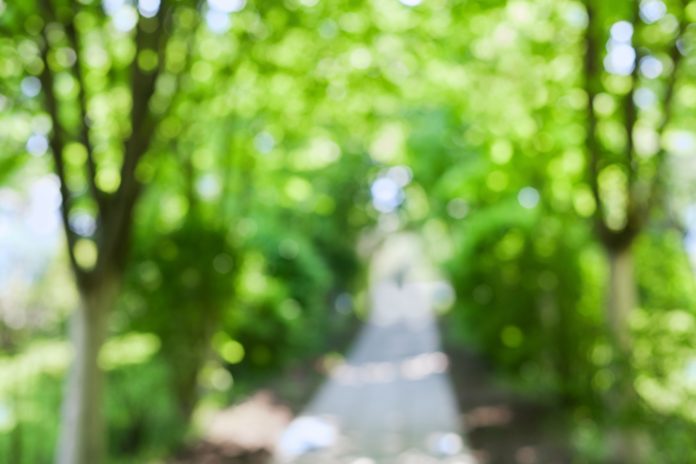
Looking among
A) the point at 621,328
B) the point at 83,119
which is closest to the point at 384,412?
the point at 621,328

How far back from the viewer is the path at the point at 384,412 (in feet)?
27.9

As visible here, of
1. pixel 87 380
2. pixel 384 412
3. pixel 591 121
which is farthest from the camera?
pixel 384 412

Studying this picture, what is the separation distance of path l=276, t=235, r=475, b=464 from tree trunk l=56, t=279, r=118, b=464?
342cm

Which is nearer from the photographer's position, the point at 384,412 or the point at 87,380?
the point at 87,380

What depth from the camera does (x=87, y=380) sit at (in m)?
5.20

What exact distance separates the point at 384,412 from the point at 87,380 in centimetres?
645

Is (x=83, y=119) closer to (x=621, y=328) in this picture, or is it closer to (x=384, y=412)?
(x=621, y=328)

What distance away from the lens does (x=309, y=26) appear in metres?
6.05

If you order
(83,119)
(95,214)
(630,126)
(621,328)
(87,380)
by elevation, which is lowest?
(621,328)

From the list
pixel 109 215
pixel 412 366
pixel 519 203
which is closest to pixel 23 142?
pixel 109 215

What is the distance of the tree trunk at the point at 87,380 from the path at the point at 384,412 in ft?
11.2

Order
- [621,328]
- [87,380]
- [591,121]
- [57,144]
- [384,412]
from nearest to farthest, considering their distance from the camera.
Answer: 1. [57,144]
2. [87,380]
3. [591,121]
4. [621,328]
5. [384,412]

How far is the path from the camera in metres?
8.51

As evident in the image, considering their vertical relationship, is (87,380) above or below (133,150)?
below
